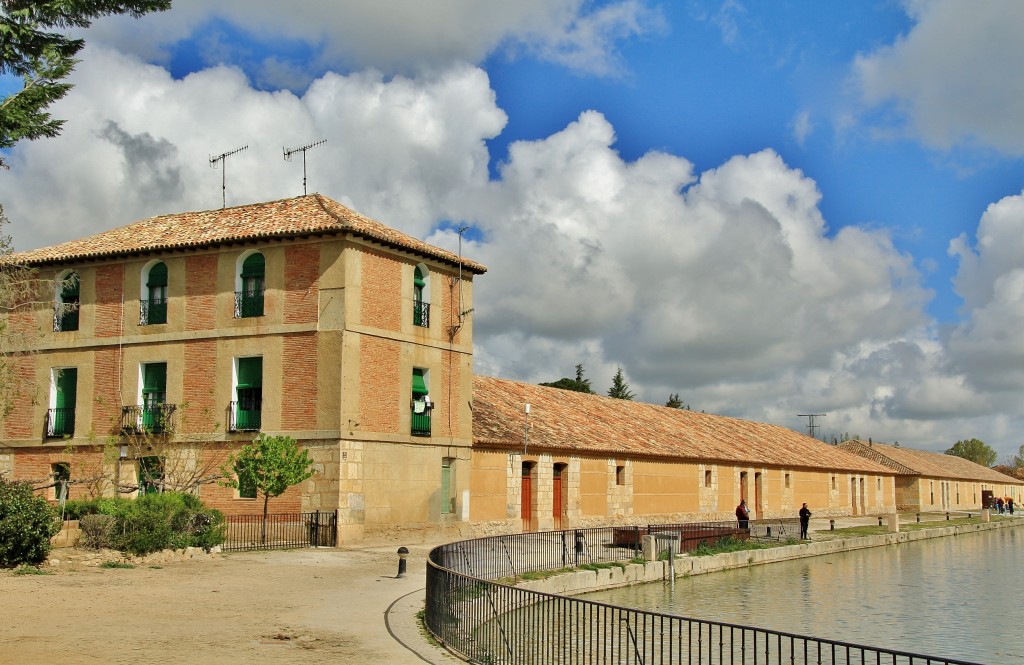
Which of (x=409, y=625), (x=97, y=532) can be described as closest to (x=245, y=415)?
(x=97, y=532)

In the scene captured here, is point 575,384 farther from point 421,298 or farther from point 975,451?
point 975,451

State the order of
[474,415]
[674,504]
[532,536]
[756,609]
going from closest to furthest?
[756,609] < [532,536] < [474,415] < [674,504]

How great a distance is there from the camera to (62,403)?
28.4 metres

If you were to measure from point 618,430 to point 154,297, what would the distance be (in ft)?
61.4

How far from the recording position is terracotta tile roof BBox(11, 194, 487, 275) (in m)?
25.7

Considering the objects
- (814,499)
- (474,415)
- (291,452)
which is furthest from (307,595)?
(814,499)

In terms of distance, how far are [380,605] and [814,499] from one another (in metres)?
42.6

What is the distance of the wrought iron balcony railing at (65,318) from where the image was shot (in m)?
28.4

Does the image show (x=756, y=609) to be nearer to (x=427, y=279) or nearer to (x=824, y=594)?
(x=824, y=594)

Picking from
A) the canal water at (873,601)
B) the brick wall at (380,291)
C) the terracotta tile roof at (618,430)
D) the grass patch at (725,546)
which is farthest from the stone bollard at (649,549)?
the brick wall at (380,291)

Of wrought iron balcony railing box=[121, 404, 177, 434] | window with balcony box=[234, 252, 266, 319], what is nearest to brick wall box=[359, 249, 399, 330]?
window with balcony box=[234, 252, 266, 319]

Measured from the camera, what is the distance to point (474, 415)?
102 feet

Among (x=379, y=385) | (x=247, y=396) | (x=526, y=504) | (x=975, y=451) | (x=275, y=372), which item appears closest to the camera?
(x=275, y=372)

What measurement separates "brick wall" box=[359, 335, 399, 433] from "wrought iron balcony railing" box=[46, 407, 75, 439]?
9.11m
